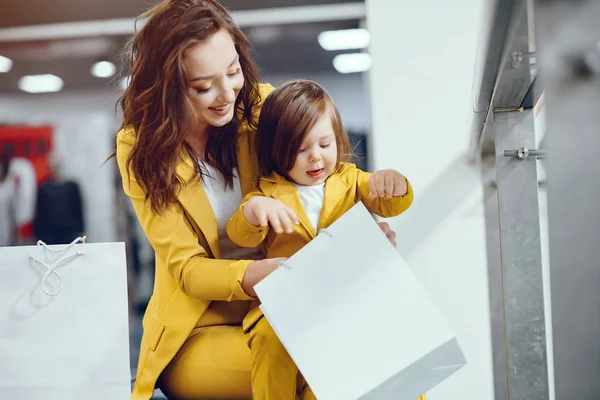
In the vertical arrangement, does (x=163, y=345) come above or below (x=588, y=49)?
below

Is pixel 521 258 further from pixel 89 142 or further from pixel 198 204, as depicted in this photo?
pixel 89 142

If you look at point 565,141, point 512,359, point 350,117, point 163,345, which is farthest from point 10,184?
point 565,141

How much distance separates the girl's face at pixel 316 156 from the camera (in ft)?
3.61

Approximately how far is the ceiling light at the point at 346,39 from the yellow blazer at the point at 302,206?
0.85 ft

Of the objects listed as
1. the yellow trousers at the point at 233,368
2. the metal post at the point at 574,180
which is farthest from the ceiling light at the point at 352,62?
the metal post at the point at 574,180

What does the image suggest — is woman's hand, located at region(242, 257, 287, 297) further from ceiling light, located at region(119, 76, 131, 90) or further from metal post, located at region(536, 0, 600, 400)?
metal post, located at region(536, 0, 600, 400)

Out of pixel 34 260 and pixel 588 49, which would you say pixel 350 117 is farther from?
pixel 588 49

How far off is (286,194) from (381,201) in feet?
0.50

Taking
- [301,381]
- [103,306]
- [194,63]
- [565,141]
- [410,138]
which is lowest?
[301,381]

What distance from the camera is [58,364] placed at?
119 centimetres

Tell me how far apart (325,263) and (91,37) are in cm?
67

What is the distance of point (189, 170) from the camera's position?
1156 mm

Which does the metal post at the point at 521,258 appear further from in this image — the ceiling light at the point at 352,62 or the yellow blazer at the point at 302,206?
the ceiling light at the point at 352,62

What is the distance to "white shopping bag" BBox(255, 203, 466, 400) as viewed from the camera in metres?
0.94
